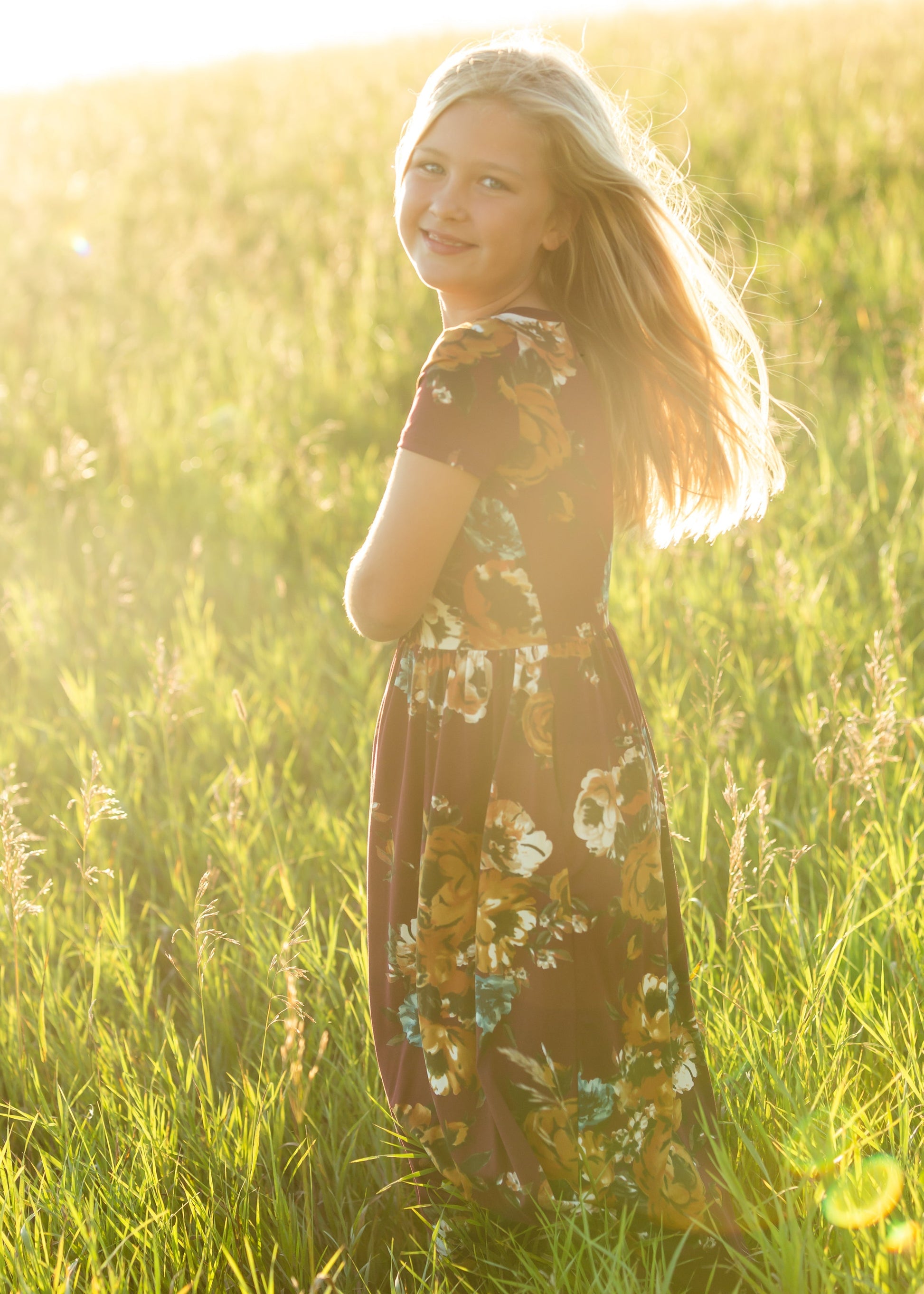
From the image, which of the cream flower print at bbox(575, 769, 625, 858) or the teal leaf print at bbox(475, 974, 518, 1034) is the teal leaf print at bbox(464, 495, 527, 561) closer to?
the cream flower print at bbox(575, 769, 625, 858)

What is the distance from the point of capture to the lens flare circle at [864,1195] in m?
1.36

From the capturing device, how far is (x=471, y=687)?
57.0 inches

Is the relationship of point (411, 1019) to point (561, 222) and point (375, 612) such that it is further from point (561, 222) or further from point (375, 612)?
point (561, 222)

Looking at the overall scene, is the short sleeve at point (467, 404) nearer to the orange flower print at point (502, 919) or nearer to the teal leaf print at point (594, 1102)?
the orange flower print at point (502, 919)

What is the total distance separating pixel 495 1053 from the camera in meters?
1.47

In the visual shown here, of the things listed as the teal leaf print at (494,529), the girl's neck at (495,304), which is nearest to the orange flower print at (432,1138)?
the teal leaf print at (494,529)

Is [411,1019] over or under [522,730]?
under

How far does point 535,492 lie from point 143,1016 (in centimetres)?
114

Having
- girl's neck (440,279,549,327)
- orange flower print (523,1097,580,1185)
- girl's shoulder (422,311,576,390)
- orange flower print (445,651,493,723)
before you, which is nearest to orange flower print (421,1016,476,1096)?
orange flower print (523,1097,580,1185)

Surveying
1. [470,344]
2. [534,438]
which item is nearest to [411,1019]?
[534,438]

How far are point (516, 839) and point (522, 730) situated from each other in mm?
148

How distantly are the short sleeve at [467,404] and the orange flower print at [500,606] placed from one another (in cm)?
14

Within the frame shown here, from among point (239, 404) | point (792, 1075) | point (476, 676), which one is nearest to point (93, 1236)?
point (476, 676)

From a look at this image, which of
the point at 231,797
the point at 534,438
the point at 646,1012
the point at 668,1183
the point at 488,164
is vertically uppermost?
the point at 488,164
